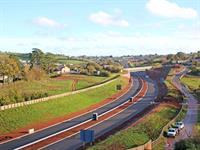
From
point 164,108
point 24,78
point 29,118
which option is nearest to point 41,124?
point 29,118

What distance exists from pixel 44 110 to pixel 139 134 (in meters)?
21.3

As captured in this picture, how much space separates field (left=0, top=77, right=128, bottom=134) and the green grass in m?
15.2

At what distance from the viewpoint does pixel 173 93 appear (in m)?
96.1

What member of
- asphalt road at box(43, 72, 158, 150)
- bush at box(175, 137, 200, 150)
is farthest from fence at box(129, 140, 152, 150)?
asphalt road at box(43, 72, 158, 150)

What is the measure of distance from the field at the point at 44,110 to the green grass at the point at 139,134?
15.2 m

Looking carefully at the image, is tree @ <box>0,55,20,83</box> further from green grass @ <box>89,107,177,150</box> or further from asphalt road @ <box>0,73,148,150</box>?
green grass @ <box>89,107,177,150</box>

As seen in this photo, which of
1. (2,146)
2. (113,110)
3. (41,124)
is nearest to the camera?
(2,146)

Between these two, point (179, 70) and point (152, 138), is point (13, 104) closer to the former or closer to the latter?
point (152, 138)

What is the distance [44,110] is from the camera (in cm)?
6278

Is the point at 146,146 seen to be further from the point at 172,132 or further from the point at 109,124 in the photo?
the point at 109,124

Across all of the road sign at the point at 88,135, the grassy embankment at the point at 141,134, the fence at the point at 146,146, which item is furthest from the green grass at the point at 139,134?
the road sign at the point at 88,135

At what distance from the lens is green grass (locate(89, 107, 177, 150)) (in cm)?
4069

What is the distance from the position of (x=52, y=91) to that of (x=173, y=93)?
30.5 meters

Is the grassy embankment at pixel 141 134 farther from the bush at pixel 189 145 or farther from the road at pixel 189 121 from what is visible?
the bush at pixel 189 145
